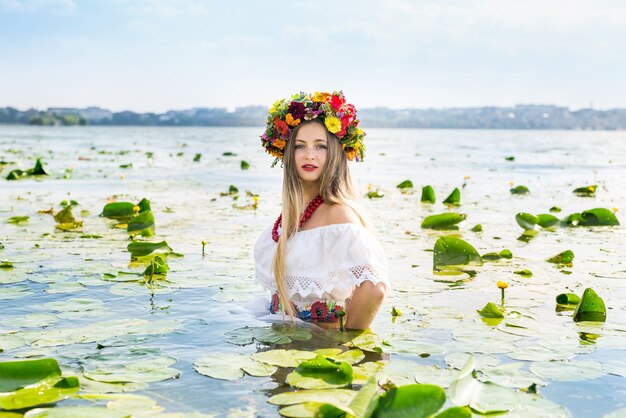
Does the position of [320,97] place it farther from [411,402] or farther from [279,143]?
[411,402]

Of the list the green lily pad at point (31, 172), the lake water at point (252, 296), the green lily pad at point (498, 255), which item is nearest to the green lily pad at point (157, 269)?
the lake water at point (252, 296)

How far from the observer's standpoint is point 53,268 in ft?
18.6

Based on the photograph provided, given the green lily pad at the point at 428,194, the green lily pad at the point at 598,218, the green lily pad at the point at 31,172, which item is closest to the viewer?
the green lily pad at the point at 598,218

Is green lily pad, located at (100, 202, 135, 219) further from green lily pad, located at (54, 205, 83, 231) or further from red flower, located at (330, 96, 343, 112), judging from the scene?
red flower, located at (330, 96, 343, 112)

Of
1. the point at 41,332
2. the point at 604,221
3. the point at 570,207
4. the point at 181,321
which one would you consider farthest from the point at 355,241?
the point at 570,207

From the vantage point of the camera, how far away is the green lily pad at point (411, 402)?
8.55 feet

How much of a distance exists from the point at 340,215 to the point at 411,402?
1648 millimetres

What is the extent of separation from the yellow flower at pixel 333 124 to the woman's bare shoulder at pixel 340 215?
1.48 feet

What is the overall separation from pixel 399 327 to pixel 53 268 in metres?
2.94

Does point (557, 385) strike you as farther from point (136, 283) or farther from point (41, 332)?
point (136, 283)

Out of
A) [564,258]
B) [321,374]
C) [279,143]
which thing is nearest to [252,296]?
[279,143]

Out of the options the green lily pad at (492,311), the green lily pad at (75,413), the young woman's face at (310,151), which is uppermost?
the young woman's face at (310,151)

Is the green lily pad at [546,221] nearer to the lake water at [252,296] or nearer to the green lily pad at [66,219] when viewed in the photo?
the lake water at [252,296]

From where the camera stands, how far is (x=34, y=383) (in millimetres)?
3031
